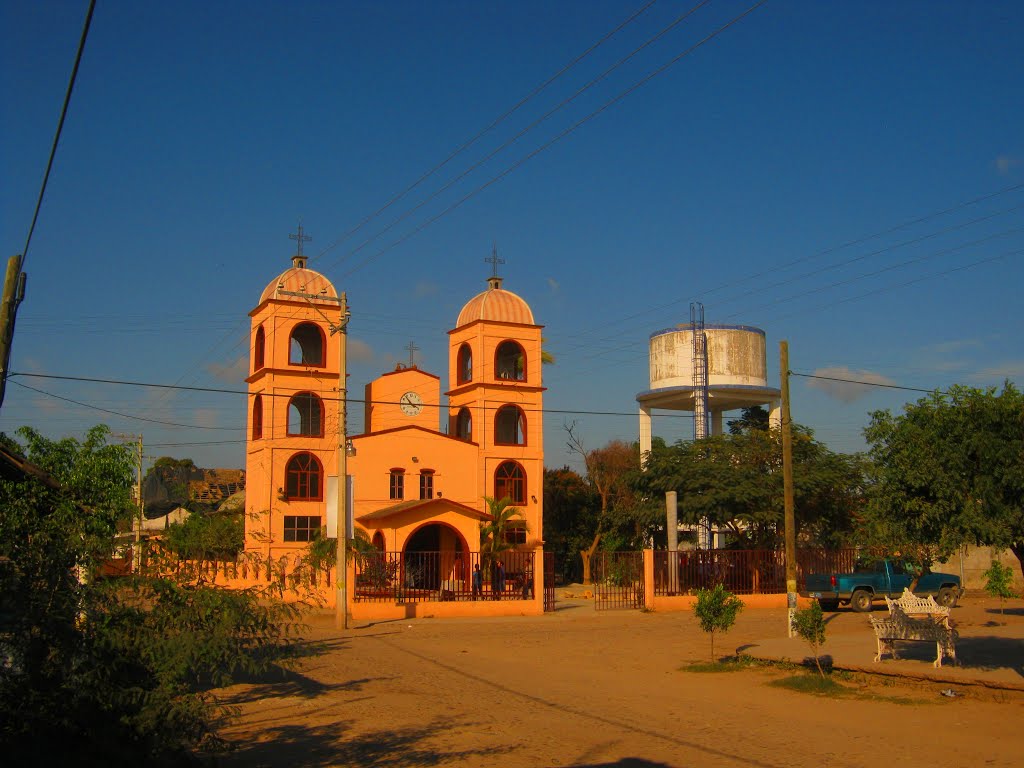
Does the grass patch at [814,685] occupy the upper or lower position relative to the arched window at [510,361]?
lower

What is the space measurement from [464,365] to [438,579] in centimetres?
1482

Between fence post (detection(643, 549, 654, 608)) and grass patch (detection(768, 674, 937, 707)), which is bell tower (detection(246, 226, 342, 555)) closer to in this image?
fence post (detection(643, 549, 654, 608))

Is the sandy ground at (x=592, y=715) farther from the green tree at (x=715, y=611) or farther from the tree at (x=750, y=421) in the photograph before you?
the tree at (x=750, y=421)

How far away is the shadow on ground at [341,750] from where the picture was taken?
32.0 ft

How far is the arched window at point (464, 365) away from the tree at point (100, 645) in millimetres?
37275

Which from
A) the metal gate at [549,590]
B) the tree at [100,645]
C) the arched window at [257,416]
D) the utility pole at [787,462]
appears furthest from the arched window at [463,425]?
the tree at [100,645]

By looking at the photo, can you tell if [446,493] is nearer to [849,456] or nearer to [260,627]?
[849,456]

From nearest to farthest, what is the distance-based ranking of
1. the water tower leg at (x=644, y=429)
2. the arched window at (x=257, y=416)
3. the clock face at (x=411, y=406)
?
1. the arched window at (x=257, y=416)
2. the clock face at (x=411, y=406)
3. the water tower leg at (x=644, y=429)

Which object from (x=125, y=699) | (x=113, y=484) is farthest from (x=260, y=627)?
(x=113, y=484)

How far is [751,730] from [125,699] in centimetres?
697

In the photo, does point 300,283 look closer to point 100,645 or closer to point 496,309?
point 496,309

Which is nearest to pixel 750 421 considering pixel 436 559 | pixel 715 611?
pixel 436 559

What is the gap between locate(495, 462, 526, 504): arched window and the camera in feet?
146

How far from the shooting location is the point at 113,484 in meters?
15.3
